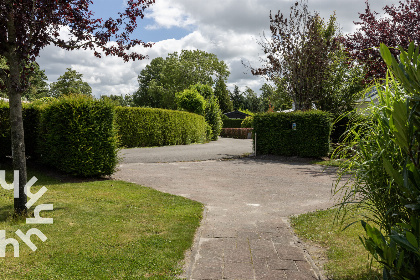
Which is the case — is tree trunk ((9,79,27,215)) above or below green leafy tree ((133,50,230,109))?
below

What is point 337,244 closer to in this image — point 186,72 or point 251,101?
point 186,72

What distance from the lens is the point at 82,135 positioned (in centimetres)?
920

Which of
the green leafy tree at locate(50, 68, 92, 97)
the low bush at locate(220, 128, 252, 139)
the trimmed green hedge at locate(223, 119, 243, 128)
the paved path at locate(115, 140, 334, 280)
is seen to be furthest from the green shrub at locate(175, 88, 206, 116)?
the green leafy tree at locate(50, 68, 92, 97)

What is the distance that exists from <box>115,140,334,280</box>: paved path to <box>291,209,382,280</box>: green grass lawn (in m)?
0.24

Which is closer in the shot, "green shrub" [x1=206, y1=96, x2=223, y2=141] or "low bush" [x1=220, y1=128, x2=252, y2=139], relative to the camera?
"green shrub" [x1=206, y1=96, x2=223, y2=141]

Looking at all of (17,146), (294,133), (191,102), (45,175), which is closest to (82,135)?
(45,175)

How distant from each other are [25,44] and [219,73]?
5421 cm

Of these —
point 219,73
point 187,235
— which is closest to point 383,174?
point 187,235

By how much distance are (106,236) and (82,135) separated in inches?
200

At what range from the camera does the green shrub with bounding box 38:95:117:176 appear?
918 cm

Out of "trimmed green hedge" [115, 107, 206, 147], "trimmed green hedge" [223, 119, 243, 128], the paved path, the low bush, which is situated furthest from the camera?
"trimmed green hedge" [223, 119, 243, 128]

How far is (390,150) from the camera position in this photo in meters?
2.89

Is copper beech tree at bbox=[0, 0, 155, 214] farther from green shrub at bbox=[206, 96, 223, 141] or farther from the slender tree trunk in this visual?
green shrub at bbox=[206, 96, 223, 141]

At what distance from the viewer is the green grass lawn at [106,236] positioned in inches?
148
